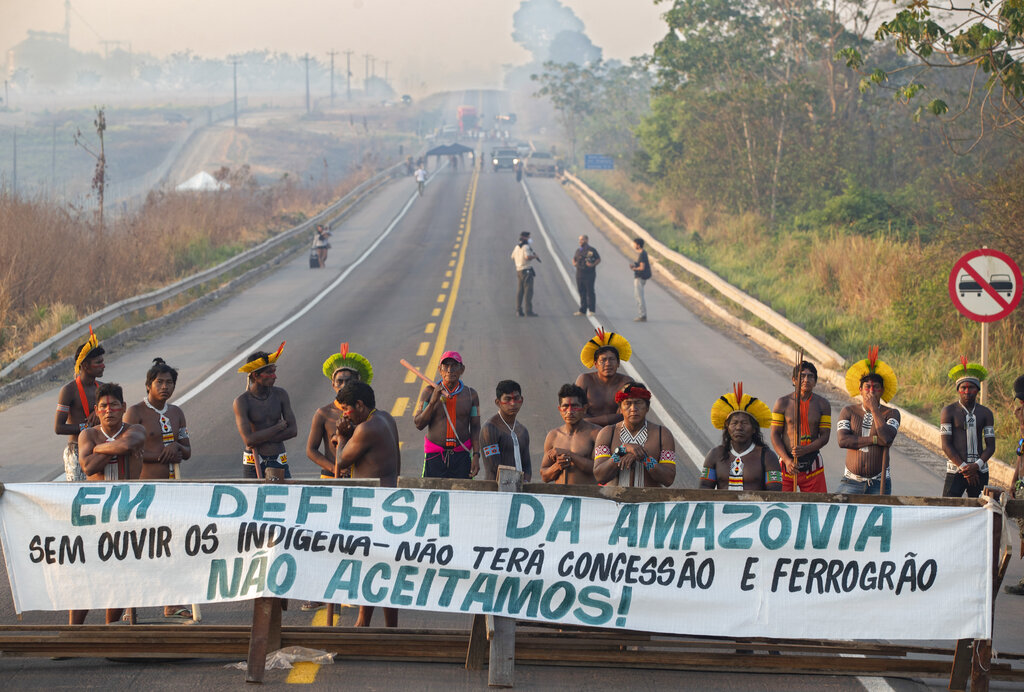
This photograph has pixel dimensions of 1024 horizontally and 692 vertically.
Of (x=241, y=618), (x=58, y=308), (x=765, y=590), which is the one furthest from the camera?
(x=58, y=308)

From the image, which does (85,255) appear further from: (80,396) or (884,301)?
(884,301)

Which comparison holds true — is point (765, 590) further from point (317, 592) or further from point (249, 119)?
point (249, 119)

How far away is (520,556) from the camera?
640 centimetres

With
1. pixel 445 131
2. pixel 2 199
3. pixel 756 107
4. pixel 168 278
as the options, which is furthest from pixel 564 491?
pixel 445 131

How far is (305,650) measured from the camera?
6734mm

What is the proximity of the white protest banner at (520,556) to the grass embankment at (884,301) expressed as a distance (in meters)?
6.79

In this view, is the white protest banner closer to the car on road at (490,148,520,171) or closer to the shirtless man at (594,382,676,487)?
the shirtless man at (594,382,676,487)

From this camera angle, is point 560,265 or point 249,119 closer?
point 560,265

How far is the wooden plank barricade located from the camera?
634 cm

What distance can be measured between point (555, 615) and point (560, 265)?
26459mm

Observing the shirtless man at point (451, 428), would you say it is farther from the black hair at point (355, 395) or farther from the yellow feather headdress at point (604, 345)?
the yellow feather headdress at point (604, 345)

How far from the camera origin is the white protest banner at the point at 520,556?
6328 mm

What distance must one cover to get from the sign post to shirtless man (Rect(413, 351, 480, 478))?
6.11 meters

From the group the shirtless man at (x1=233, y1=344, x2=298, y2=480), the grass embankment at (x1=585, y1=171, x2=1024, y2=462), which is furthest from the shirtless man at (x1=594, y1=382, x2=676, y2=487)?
the grass embankment at (x1=585, y1=171, x2=1024, y2=462)
